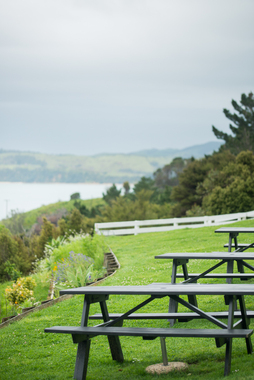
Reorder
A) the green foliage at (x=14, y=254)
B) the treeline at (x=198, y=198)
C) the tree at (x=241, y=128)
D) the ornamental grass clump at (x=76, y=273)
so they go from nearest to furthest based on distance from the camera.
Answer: the ornamental grass clump at (x=76, y=273)
the treeline at (x=198, y=198)
the green foliage at (x=14, y=254)
the tree at (x=241, y=128)

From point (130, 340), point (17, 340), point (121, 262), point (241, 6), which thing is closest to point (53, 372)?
point (130, 340)

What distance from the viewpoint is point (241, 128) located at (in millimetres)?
56344

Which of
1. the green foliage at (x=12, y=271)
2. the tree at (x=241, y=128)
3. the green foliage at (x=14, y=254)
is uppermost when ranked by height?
the tree at (x=241, y=128)

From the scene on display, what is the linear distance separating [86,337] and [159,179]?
83739 mm

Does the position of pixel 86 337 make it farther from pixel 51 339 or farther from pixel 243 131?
pixel 243 131

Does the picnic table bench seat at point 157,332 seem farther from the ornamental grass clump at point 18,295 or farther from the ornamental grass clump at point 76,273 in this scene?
the ornamental grass clump at point 18,295

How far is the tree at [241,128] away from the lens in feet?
176

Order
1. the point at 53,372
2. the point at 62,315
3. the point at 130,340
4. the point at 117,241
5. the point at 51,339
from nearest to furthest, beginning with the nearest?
the point at 53,372 < the point at 130,340 < the point at 51,339 < the point at 62,315 < the point at 117,241

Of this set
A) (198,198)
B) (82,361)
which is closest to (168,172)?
(198,198)

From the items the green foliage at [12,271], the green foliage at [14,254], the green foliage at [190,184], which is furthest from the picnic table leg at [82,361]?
the green foliage at [190,184]

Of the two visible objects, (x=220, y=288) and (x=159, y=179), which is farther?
(x=159, y=179)

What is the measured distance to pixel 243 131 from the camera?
2179 inches

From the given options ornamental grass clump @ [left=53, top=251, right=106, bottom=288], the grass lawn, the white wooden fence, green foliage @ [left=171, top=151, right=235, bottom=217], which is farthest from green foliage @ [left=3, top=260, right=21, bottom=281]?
green foliage @ [left=171, top=151, right=235, bottom=217]

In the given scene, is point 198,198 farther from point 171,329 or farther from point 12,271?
point 171,329
